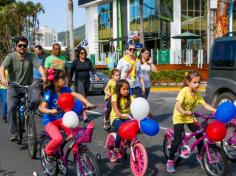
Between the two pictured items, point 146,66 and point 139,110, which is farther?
point 146,66

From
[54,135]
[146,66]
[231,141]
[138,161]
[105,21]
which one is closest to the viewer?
[54,135]

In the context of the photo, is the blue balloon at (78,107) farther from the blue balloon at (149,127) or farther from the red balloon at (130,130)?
the blue balloon at (149,127)

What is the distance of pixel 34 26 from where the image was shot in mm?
56594

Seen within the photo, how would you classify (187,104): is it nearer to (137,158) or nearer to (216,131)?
(216,131)

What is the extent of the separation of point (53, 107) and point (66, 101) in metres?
0.49

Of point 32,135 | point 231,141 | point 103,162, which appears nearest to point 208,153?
point 231,141

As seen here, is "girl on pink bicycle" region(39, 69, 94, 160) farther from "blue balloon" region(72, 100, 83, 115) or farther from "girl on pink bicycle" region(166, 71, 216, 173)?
"girl on pink bicycle" region(166, 71, 216, 173)

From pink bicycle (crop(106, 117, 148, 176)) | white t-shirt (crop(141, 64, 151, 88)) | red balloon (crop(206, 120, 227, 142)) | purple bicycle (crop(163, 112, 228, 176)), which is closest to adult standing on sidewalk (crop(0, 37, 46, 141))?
pink bicycle (crop(106, 117, 148, 176))

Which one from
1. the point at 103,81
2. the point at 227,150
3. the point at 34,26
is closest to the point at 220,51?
the point at 227,150

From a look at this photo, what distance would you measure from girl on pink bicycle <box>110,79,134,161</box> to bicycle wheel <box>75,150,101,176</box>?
1261mm

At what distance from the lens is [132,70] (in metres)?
9.63

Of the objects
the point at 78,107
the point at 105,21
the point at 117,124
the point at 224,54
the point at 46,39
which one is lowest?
the point at 117,124

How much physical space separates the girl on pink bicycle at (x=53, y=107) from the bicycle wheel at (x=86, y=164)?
0.45 metres

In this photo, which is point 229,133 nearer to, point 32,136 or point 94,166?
point 94,166
